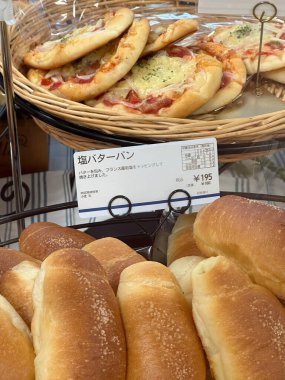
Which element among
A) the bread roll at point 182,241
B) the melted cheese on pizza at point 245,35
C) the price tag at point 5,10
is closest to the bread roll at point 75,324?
the bread roll at point 182,241

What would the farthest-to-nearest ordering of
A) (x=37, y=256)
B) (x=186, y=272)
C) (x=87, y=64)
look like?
1. (x=87, y=64)
2. (x=37, y=256)
3. (x=186, y=272)

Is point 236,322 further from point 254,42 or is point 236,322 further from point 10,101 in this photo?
point 254,42

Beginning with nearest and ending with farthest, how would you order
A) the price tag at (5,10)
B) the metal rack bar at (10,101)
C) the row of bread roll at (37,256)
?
the row of bread roll at (37,256) < the price tag at (5,10) < the metal rack bar at (10,101)

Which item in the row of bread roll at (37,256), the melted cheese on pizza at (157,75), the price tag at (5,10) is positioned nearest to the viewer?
the row of bread roll at (37,256)

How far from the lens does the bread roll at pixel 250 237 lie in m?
0.68

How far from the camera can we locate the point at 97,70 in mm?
1271

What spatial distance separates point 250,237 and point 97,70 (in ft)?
2.33

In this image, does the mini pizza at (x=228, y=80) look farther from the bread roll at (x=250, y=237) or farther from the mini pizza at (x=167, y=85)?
the bread roll at (x=250, y=237)

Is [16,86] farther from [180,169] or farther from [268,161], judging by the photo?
[268,161]

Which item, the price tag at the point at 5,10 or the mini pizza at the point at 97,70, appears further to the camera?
the mini pizza at the point at 97,70

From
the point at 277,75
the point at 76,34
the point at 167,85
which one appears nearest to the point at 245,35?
the point at 277,75

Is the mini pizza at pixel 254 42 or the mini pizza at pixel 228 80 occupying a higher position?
the mini pizza at pixel 254 42

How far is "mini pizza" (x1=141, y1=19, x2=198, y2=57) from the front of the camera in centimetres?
129

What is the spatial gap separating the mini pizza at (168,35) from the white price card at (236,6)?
314mm
